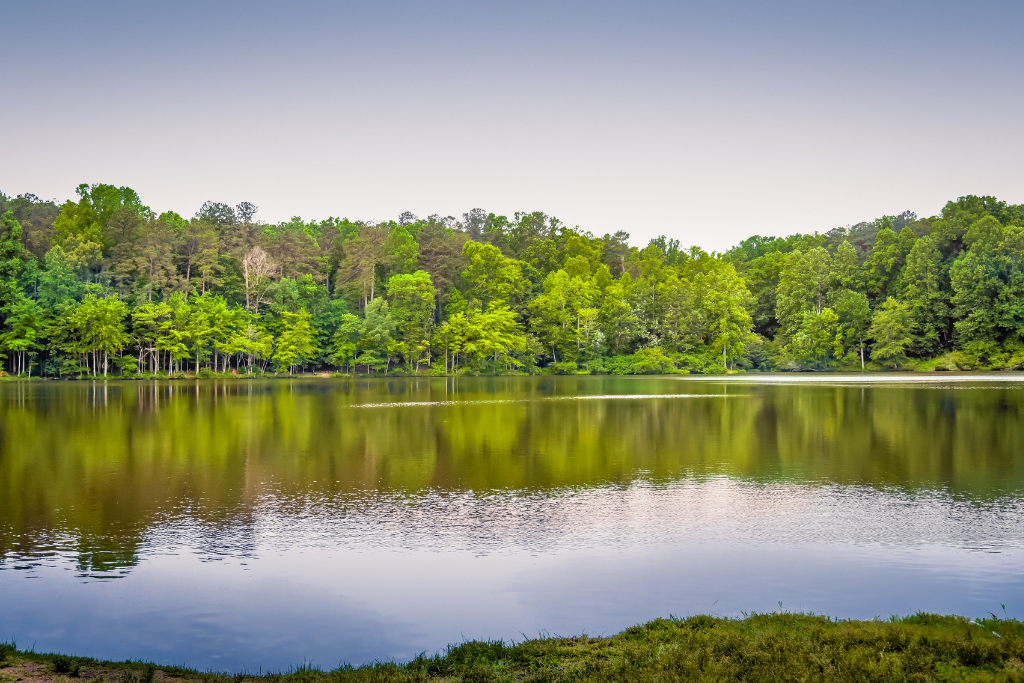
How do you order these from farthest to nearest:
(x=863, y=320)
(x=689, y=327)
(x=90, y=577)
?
(x=689, y=327) < (x=863, y=320) < (x=90, y=577)

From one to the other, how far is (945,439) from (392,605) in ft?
65.5

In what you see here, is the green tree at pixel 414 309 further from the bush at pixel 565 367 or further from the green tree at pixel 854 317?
the green tree at pixel 854 317

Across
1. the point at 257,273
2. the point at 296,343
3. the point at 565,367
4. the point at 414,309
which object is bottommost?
the point at 565,367

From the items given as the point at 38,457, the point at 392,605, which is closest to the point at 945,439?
the point at 392,605

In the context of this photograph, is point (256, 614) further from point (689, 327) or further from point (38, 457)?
point (689, 327)

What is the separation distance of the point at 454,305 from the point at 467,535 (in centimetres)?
8722

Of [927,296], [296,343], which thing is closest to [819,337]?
[927,296]

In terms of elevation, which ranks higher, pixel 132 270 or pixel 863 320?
pixel 132 270

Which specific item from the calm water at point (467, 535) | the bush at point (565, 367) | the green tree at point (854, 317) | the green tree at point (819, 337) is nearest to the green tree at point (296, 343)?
the bush at point (565, 367)

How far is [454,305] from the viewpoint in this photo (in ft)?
323

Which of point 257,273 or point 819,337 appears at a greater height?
point 257,273

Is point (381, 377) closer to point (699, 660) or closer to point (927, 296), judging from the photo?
point (927, 296)

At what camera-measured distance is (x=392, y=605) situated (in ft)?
28.4

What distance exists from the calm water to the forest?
2598 inches
